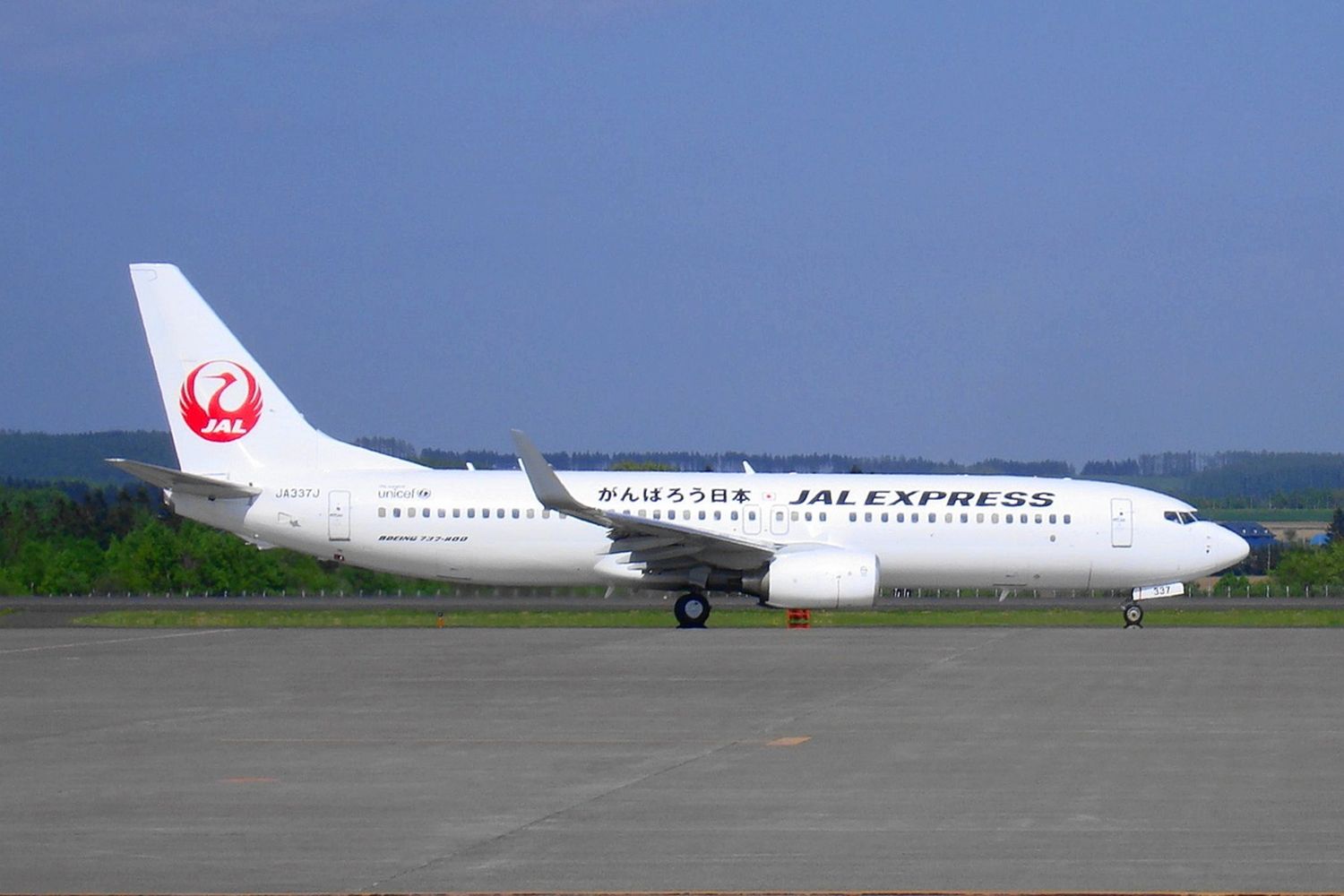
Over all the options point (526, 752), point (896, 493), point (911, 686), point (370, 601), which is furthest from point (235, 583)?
point (526, 752)

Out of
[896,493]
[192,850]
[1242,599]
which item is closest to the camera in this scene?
[192,850]

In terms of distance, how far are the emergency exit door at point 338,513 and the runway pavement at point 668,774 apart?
30.5ft

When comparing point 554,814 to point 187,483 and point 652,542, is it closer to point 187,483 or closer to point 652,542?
point 652,542

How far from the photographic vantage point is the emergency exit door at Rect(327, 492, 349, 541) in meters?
30.8

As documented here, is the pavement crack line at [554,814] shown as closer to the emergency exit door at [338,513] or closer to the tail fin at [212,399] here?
the emergency exit door at [338,513]

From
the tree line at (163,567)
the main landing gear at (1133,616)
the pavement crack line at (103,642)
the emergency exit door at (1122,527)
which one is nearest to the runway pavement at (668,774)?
the pavement crack line at (103,642)

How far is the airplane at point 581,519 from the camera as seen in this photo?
3073cm

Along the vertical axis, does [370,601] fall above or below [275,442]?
below

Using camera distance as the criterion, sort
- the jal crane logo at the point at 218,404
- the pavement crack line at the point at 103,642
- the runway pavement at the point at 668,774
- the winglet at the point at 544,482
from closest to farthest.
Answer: the runway pavement at the point at 668,774
the pavement crack line at the point at 103,642
the winglet at the point at 544,482
the jal crane logo at the point at 218,404

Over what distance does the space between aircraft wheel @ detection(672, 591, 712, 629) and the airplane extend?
3 cm

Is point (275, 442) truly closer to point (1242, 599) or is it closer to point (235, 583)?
point (235, 583)

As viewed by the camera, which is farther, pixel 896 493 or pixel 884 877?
pixel 896 493

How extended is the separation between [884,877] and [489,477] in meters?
23.7

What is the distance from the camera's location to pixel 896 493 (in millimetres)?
31422
